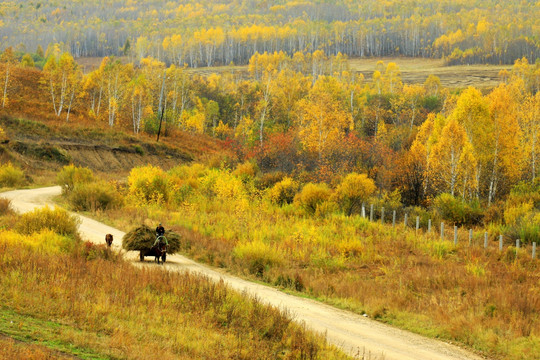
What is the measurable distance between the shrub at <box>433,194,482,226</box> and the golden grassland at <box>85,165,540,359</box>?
6393 millimetres

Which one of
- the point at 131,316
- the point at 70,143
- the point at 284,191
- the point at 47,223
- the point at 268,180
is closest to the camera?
the point at 131,316

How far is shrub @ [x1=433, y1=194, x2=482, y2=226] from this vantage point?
3388 centimetres

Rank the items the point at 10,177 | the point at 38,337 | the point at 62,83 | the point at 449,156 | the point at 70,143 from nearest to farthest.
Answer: the point at 38,337 → the point at 10,177 → the point at 449,156 → the point at 70,143 → the point at 62,83

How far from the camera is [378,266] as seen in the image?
20.7 meters

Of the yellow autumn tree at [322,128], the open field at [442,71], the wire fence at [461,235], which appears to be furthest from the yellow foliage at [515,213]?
the open field at [442,71]

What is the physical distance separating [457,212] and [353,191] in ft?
22.1

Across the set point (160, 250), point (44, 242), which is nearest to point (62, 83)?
point (44, 242)

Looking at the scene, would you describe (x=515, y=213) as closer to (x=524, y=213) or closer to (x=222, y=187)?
(x=524, y=213)

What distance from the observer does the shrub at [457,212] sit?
3388 cm

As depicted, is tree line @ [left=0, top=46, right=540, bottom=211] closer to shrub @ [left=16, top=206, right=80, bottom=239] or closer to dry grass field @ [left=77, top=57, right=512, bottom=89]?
shrub @ [left=16, top=206, right=80, bottom=239]

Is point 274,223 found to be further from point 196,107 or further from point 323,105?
point 196,107

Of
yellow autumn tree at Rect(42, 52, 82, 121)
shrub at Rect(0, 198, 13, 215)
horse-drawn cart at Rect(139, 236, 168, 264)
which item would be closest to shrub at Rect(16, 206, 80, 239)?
horse-drawn cart at Rect(139, 236, 168, 264)

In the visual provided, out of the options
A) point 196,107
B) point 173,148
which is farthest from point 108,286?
point 196,107

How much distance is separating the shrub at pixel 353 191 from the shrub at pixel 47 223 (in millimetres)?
18056
